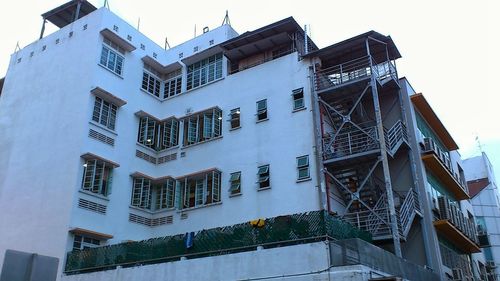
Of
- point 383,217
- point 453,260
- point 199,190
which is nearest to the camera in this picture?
point 383,217

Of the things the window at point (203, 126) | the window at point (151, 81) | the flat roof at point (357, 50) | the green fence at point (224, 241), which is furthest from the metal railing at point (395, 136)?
the window at point (151, 81)

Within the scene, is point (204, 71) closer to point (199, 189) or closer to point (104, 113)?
point (104, 113)

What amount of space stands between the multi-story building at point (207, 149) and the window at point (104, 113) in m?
0.08

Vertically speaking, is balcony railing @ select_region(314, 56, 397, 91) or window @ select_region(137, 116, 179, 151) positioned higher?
balcony railing @ select_region(314, 56, 397, 91)

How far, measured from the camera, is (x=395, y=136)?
927 inches

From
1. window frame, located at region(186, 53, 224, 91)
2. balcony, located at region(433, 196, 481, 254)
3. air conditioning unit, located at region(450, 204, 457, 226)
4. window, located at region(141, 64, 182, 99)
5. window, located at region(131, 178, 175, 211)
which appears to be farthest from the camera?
window, located at region(141, 64, 182, 99)

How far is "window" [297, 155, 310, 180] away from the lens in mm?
23438

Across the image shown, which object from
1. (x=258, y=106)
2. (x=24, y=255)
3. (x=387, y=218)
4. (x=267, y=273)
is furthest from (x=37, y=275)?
(x=258, y=106)

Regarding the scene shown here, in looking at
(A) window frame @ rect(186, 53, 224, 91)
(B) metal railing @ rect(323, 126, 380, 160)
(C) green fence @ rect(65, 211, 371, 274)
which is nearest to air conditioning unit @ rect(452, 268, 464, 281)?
(C) green fence @ rect(65, 211, 371, 274)

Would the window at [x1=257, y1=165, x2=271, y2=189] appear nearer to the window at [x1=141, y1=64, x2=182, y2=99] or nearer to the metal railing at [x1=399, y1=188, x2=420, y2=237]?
the metal railing at [x1=399, y1=188, x2=420, y2=237]

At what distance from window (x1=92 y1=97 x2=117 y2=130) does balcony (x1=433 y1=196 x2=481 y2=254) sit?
56.6 ft

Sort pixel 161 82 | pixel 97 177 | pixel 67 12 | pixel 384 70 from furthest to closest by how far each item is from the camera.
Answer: pixel 67 12 → pixel 161 82 → pixel 384 70 → pixel 97 177

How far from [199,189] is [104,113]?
653 cm

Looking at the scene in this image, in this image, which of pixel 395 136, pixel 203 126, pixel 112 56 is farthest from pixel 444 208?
pixel 112 56
